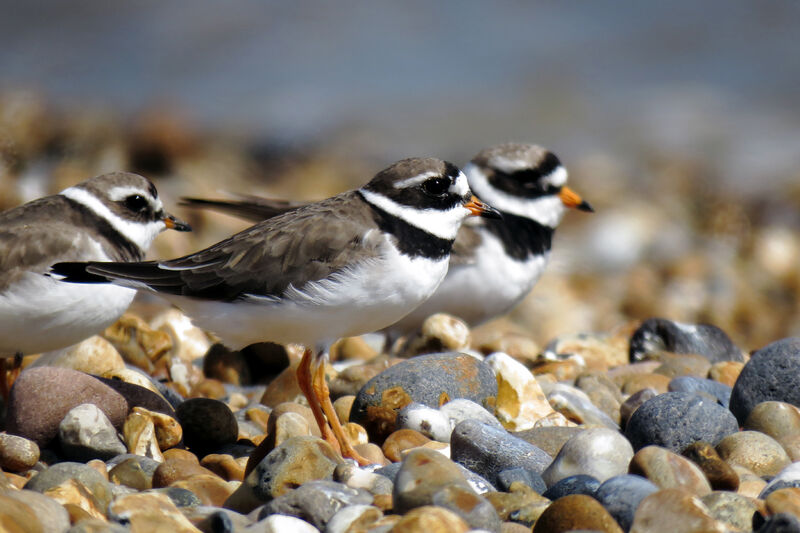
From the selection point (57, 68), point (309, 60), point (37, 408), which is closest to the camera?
point (37, 408)

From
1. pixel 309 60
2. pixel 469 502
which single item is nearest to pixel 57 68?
pixel 309 60

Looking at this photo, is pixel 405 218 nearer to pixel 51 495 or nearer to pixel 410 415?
pixel 410 415

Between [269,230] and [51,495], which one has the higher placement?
[269,230]

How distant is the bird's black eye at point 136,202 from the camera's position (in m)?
5.54

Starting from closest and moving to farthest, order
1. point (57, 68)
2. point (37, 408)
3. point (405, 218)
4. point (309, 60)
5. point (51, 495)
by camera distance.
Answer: point (51, 495)
point (37, 408)
point (405, 218)
point (57, 68)
point (309, 60)

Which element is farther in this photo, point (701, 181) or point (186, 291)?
point (701, 181)

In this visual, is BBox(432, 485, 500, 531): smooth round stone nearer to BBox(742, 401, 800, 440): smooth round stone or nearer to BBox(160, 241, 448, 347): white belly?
BBox(160, 241, 448, 347): white belly

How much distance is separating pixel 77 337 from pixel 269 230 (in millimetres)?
1163

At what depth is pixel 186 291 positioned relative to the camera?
4.61m

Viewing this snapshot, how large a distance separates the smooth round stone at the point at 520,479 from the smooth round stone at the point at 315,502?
63 cm

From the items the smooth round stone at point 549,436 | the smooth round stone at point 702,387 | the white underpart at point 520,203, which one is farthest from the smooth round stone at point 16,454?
the white underpart at point 520,203

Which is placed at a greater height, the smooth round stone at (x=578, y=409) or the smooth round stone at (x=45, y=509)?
the smooth round stone at (x=45, y=509)

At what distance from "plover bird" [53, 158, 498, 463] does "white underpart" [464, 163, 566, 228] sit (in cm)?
235

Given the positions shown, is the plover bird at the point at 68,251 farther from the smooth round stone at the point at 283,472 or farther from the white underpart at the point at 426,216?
the smooth round stone at the point at 283,472
